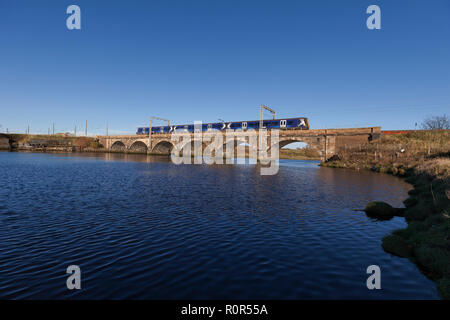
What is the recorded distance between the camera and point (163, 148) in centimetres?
8438

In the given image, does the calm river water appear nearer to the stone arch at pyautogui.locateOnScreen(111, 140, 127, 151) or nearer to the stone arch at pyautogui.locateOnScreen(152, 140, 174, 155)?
the stone arch at pyautogui.locateOnScreen(152, 140, 174, 155)

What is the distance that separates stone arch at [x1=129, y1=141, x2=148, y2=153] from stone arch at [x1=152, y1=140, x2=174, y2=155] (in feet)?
27.8

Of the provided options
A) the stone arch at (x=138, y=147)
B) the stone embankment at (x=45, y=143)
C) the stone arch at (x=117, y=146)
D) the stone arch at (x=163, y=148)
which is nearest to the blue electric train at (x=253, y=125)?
the stone arch at (x=163, y=148)

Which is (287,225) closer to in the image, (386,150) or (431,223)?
(431,223)

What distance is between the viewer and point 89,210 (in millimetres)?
12164

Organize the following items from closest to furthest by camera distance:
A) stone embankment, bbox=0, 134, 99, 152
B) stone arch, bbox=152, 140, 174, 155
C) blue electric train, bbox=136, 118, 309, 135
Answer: blue electric train, bbox=136, 118, 309, 135, stone arch, bbox=152, 140, 174, 155, stone embankment, bbox=0, 134, 99, 152

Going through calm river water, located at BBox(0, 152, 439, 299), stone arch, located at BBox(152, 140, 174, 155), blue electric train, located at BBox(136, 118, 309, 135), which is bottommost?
calm river water, located at BBox(0, 152, 439, 299)

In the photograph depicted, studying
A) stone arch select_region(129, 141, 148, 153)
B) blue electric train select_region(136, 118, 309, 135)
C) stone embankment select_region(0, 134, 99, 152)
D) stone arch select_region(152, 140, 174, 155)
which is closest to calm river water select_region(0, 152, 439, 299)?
blue electric train select_region(136, 118, 309, 135)

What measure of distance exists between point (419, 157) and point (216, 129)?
139 ft

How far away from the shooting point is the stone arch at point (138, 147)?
89.3 metres

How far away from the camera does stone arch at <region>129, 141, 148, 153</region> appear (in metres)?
89.3

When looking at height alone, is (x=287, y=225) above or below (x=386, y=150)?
below
